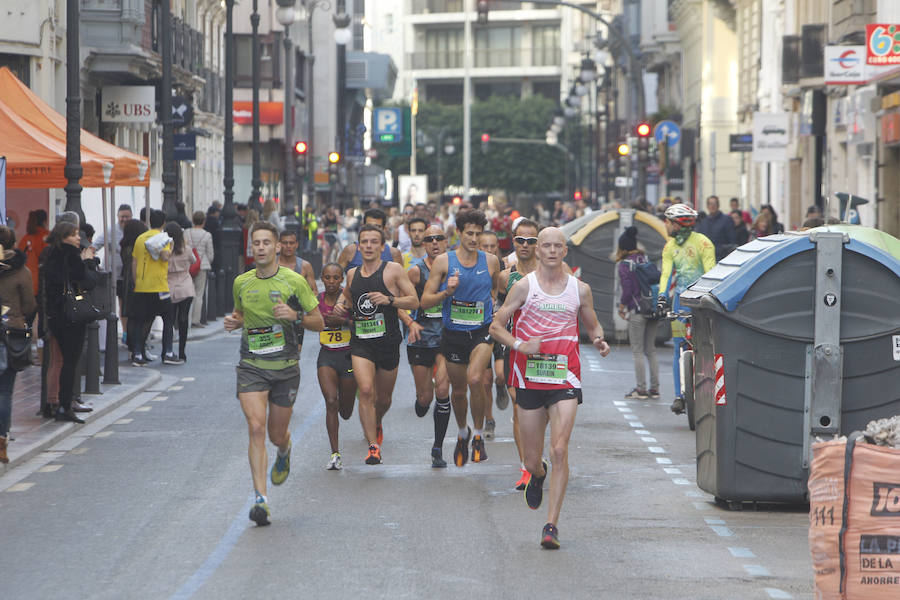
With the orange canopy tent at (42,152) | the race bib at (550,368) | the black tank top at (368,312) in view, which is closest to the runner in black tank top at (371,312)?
the black tank top at (368,312)

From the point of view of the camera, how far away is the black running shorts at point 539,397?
996 centimetres

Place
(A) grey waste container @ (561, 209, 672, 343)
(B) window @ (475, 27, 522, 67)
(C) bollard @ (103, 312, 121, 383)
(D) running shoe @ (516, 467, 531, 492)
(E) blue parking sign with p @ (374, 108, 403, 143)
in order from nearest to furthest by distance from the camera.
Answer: (D) running shoe @ (516, 467, 531, 492)
(C) bollard @ (103, 312, 121, 383)
(A) grey waste container @ (561, 209, 672, 343)
(E) blue parking sign with p @ (374, 108, 403, 143)
(B) window @ (475, 27, 522, 67)

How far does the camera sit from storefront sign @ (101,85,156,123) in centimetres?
3278

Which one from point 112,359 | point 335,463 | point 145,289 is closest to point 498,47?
point 145,289

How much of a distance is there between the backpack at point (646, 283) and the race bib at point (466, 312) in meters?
4.86

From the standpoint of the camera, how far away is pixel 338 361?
13008 mm

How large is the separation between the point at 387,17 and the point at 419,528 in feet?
438

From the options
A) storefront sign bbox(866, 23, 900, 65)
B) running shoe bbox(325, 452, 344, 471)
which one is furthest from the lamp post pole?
storefront sign bbox(866, 23, 900, 65)

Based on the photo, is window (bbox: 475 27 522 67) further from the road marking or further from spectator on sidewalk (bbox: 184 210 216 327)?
the road marking

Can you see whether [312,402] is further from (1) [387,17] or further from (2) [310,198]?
(1) [387,17]

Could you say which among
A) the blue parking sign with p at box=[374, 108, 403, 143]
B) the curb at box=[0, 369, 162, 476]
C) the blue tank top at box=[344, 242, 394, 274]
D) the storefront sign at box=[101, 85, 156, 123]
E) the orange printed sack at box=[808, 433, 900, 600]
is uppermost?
the blue parking sign with p at box=[374, 108, 403, 143]

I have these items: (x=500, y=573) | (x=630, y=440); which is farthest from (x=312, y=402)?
(x=500, y=573)

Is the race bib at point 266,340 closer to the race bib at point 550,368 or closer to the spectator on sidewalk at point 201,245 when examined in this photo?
the race bib at point 550,368

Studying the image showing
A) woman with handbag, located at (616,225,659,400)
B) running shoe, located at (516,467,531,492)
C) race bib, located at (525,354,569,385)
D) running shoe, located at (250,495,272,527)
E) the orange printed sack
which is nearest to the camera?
the orange printed sack
